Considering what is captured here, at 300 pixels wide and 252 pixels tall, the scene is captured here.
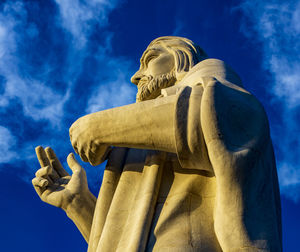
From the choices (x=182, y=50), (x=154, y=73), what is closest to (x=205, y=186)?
(x=154, y=73)

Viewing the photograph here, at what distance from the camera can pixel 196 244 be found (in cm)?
350

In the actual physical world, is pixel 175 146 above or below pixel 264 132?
below

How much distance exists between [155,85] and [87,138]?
4.94 feet

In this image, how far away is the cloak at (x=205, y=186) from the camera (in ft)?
10.9

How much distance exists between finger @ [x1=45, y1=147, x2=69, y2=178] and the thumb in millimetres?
130

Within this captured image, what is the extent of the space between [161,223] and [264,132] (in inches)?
49.4

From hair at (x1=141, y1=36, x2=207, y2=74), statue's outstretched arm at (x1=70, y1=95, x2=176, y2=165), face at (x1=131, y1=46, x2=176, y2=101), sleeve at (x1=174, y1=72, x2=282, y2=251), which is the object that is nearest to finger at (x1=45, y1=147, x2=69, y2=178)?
face at (x1=131, y1=46, x2=176, y2=101)

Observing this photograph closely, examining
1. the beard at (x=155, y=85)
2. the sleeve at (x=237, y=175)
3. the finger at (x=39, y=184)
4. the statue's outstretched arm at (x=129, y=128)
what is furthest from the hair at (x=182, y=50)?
the finger at (x=39, y=184)

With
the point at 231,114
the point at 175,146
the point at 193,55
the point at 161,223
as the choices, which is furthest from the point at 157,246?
the point at 193,55

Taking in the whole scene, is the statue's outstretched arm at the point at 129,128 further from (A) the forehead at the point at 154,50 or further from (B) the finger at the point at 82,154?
(A) the forehead at the point at 154,50

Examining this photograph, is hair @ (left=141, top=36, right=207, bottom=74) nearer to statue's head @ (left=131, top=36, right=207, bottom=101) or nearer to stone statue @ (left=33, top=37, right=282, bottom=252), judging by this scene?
statue's head @ (left=131, top=36, right=207, bottom=101)

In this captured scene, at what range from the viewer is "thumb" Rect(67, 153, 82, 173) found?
5726 mm

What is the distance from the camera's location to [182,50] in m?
5.47

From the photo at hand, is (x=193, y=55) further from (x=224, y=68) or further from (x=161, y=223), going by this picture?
(x=161, y=223)
